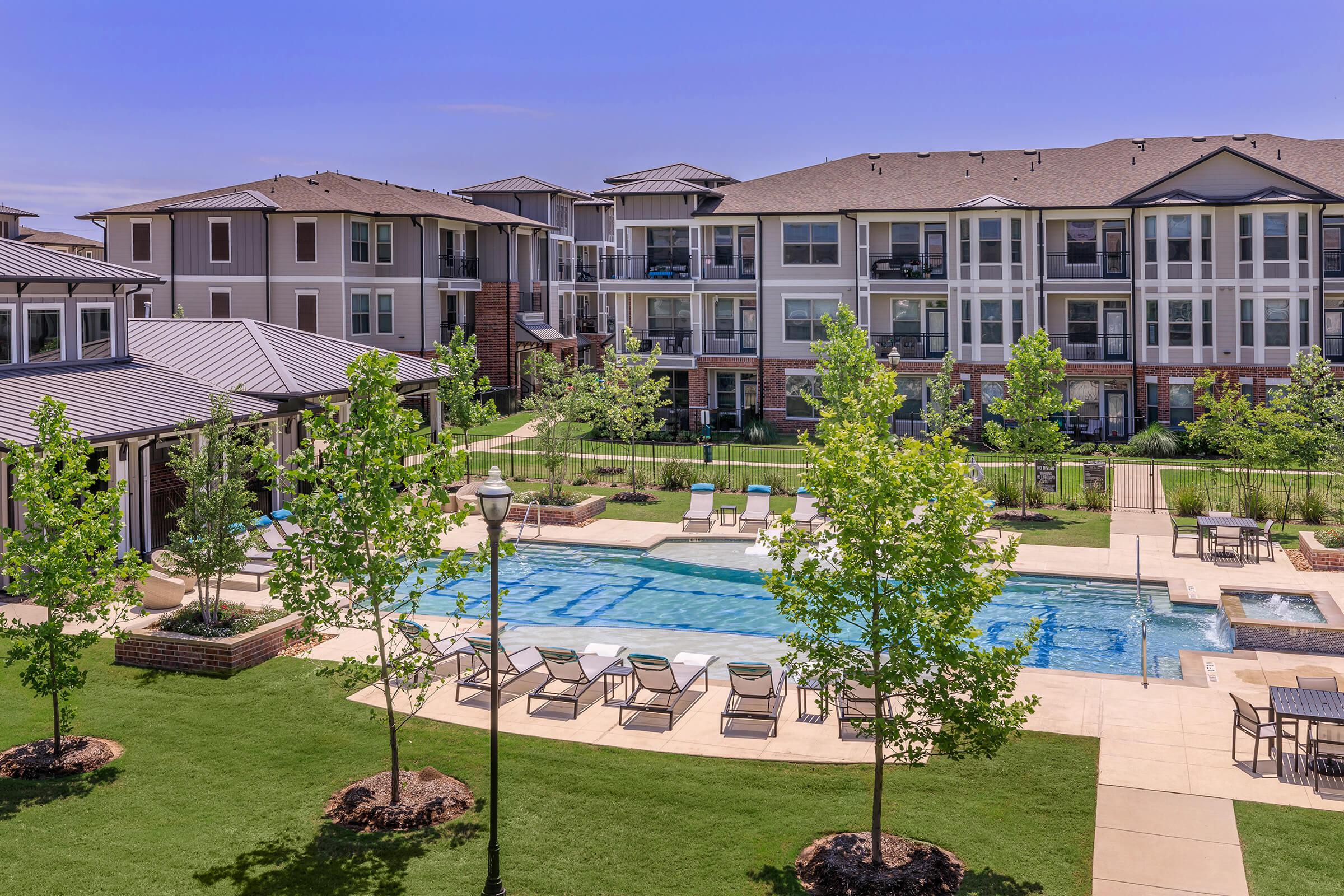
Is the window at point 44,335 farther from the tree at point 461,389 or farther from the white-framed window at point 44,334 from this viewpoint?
the tree at point 461,389

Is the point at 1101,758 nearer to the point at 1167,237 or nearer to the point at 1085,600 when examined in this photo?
the point at 1085,600

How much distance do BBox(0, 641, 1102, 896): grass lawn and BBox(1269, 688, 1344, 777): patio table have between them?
190cm

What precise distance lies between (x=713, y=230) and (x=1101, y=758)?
41.4 metres

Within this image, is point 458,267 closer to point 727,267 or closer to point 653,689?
point 727,267

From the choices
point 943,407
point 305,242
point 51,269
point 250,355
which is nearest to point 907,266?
point 943,407

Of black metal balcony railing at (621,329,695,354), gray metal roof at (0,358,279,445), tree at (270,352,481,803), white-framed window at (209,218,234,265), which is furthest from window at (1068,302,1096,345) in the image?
tree at (270,352,481,803)

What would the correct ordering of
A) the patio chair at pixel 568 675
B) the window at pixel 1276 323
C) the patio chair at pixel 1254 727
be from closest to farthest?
1. the patio chair at pixel 1254 727
2. the patio chair at pixel 568 675
3. the window at pixel 1276 323

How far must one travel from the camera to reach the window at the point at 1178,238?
1866 inches

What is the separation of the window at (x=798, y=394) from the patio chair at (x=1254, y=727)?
120ft

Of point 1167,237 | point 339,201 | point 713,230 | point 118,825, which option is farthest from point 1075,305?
point 118,825

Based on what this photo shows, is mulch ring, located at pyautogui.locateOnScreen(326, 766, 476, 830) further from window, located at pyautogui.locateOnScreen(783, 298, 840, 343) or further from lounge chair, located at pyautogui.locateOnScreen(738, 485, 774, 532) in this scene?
window, located at pyautogui.locateOnScreen(783, 298, 840, 343)

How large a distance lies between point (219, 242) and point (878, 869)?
1972 inches

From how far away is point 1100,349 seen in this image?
161ft

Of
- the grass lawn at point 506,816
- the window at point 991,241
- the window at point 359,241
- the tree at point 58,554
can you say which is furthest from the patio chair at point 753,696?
the window at point 359,241
